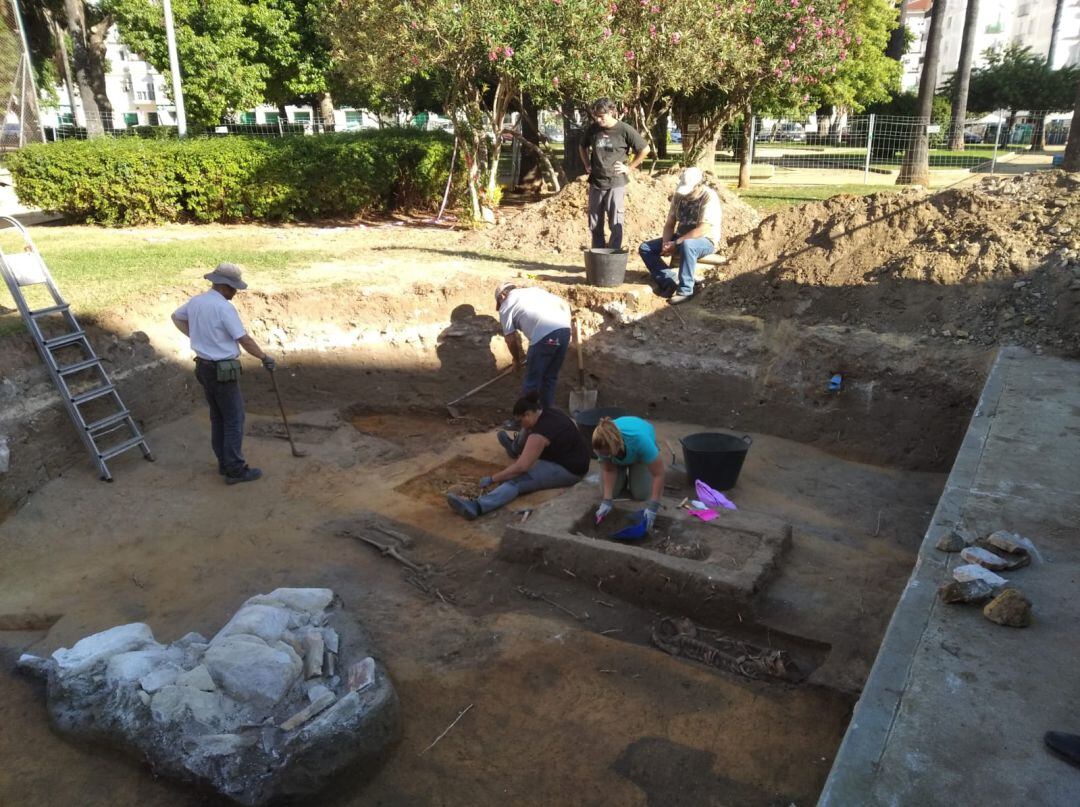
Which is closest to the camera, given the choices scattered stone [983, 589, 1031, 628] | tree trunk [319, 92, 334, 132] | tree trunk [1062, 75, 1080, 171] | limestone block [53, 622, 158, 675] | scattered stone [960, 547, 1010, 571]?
scattered stone [983, 589, 1031, 628]

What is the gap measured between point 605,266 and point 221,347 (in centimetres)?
464

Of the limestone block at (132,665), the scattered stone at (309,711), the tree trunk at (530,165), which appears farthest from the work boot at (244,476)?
the tree trunk at (530,165)

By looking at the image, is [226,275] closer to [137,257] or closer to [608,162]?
[137,257]

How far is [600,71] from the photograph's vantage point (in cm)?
1241

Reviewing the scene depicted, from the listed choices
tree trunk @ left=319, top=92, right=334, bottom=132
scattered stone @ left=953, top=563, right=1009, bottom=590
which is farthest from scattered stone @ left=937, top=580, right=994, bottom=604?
tree trunk @ left=319, top=92, right=334, bottom=132

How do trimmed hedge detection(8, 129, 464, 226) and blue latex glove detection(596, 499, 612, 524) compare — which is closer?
blue latex glove detection(596, 499, 612, 524)

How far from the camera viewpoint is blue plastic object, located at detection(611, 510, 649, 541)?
576 cm

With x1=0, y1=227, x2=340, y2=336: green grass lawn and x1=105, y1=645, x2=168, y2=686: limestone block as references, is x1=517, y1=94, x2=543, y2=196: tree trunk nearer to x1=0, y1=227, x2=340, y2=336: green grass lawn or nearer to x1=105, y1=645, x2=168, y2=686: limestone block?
x1=0, y1=227, x2=340, y2=336: green grass lawn

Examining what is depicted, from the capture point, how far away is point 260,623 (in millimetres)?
4578

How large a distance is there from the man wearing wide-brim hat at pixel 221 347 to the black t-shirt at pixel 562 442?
2.50m

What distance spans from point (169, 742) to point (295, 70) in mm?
21808

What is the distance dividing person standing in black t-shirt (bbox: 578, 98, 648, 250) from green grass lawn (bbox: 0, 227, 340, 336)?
3897 millimetres

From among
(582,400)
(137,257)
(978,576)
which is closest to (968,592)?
(978,576)

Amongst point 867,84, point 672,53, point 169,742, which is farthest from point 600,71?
point 867,84
